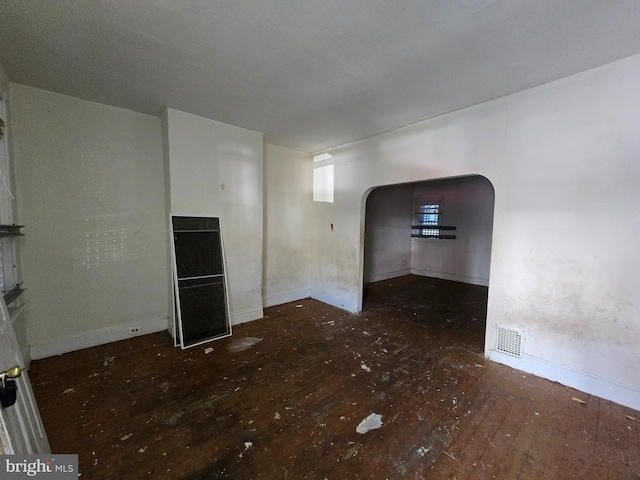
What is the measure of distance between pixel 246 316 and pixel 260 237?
48.1 inches

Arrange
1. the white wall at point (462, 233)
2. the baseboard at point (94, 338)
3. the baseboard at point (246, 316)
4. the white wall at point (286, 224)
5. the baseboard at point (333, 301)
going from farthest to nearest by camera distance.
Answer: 1. the white wall at point (462, 233)
2. the white wall at point (286, 224)
3. the baseboard at point (333, 301)
4. the baseboard at point (246, 316)
5. the baseboard at point (94, 338)

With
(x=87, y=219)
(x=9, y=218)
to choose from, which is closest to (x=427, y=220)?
(x=87, y=219)

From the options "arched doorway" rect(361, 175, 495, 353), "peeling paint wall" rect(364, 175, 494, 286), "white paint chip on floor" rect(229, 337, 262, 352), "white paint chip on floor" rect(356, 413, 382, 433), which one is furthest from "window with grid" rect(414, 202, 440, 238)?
"white paint chip on floor" rect(356, 413, 382, 433)

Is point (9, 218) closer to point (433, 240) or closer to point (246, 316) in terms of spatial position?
point (246, 316)

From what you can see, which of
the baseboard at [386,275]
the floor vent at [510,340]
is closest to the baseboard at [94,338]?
the floor vent at [510,340]

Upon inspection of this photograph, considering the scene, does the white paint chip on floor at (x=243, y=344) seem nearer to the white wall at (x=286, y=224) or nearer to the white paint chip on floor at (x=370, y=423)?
the white wall at (x=286, y=224)

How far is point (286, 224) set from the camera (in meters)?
4.57

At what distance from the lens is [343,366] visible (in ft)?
8.45

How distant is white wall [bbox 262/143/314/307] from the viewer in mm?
4332

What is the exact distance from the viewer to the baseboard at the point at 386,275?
632 centimetres

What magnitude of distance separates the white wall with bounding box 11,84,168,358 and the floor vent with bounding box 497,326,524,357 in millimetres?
4163

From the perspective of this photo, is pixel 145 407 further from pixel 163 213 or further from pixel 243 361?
pixel 163 213

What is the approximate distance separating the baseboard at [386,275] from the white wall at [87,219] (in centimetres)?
452

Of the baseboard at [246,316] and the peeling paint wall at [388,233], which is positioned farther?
the peeling paint wall at [388,233]
